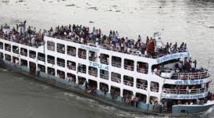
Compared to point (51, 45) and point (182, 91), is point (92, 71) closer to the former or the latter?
point (51, 45)

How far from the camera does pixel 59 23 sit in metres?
65.9

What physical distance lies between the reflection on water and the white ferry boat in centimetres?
110

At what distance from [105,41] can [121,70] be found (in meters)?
2.84

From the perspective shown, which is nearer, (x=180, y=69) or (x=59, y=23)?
(x=180, y=69)

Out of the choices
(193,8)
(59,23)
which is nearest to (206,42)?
(59,23)

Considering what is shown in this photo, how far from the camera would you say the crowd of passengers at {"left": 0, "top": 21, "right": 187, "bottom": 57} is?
3288 cm

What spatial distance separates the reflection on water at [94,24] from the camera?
1389 inches

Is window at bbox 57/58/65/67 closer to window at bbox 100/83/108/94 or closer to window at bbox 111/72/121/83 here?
window at bbox 100/83/108/94

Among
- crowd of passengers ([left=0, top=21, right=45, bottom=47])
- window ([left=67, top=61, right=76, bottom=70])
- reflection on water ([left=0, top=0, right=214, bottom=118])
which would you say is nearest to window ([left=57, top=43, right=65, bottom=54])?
window ([left=67, top=61, right=76, bottom=70])

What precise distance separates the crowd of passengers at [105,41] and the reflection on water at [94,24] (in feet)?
12.0

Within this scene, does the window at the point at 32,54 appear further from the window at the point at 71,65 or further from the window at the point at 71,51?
the window at the point at 71,51

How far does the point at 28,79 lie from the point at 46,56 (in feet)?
10.9

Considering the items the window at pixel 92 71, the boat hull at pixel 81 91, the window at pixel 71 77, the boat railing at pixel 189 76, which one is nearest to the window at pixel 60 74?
the boat hull at pixel 81 91

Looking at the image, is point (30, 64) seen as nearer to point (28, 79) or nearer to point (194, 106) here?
point (28, 79)
